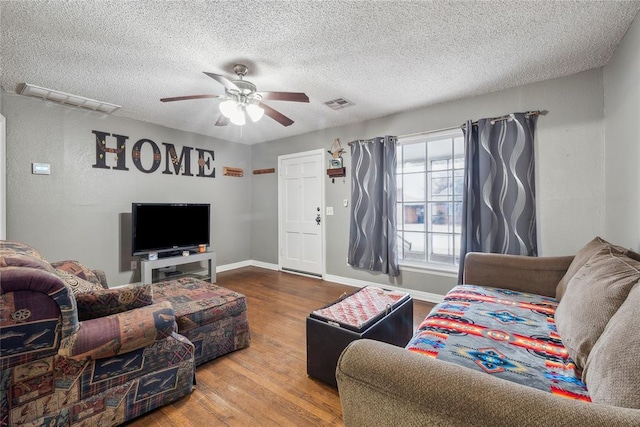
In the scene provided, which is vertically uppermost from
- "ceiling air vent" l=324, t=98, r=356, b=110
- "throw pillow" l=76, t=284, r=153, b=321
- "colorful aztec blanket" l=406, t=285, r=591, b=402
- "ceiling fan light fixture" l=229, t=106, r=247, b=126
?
"ceiling air vent" l=324, t=98, r=356, b=110

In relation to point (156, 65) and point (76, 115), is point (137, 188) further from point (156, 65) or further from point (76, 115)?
point (156, 65)

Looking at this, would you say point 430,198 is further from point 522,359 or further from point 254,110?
point 522,359

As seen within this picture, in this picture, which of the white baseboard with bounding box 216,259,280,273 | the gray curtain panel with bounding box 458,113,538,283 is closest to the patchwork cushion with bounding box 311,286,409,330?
the gray curtain panel with bounding box 458,113,538,283

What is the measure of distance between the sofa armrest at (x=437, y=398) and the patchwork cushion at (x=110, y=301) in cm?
143

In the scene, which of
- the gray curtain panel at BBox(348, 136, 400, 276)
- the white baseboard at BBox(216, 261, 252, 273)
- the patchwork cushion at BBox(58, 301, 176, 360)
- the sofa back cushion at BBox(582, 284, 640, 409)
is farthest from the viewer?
the white baseboard at BBox(216, 261, 252, 273)

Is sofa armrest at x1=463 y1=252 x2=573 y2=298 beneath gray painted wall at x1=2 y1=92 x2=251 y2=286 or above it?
beneath

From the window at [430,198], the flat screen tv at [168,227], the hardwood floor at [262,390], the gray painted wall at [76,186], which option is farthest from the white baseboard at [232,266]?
the window at [430,198]

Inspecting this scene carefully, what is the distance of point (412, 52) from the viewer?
229cm

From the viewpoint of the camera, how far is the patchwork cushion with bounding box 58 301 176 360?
1.33m

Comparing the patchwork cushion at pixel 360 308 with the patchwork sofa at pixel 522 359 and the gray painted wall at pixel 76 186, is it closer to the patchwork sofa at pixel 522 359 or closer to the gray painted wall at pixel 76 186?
the patchwork sofa at pixel 522 359

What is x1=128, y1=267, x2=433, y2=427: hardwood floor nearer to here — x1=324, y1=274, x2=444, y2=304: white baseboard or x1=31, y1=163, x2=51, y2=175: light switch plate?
x1=324, y1=274, x2=444, y2=304: white baseboard

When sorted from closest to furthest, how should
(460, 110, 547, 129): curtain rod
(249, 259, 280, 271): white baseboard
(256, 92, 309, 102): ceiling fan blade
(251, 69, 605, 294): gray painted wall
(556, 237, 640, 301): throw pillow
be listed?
(556, 237, 640, 301): throw pillow, (256, 92, 309, 102): ceiling fan blade, (251, 69, 605, 294): gray painted wall, (460, 110, 547, 129): curtain rod, (249, 259, 280, 271): white baseboard

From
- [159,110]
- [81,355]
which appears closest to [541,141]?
[81,355]

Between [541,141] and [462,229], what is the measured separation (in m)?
1.17
